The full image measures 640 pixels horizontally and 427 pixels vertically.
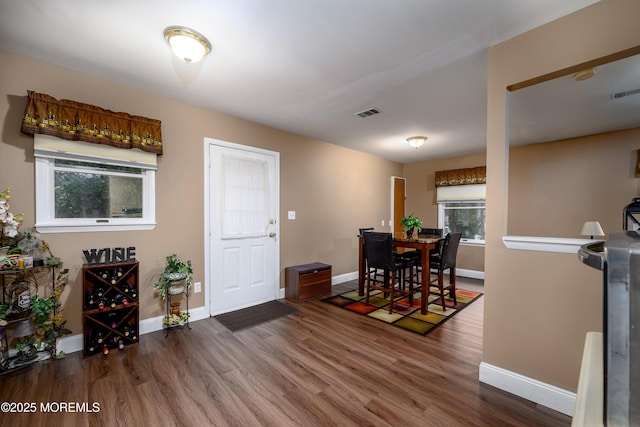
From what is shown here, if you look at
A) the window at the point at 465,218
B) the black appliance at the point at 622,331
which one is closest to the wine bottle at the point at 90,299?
the black appliance at the point at 622,331

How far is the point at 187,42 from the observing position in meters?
1.90

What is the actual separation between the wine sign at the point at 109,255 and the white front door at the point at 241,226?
794 millimetres

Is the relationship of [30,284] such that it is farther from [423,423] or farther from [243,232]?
[423,423]

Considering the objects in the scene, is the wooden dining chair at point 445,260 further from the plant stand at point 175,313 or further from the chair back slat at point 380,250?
the plant stand at point 175,313

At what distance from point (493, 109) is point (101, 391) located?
3449mm

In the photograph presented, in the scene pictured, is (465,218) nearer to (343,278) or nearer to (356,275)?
(356,275)

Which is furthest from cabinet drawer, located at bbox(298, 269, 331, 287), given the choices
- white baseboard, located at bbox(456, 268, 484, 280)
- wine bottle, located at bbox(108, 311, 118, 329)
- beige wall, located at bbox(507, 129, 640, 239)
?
beige wall, located at bbox(507, 129, 640, 239)

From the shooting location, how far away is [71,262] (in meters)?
2.39

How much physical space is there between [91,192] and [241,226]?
1570mm

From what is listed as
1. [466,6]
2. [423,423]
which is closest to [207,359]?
[423,423]

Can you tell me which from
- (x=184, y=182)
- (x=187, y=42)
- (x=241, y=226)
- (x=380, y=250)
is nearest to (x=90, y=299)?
(x=184, y=182)

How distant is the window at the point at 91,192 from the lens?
2.28 m

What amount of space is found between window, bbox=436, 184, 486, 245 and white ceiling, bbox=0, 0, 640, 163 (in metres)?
2.37

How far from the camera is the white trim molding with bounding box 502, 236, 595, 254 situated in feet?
5.46
